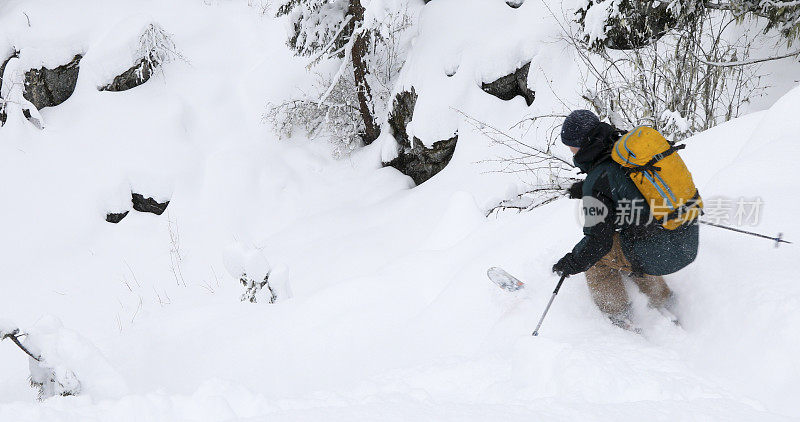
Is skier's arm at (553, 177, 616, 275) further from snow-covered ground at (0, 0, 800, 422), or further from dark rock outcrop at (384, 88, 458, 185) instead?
dark rock outcrop at (384, 88, 458, 185)

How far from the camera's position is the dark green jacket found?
267cm

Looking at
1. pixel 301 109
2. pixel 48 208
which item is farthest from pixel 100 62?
pixel 301 109

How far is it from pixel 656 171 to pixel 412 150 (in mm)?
8662

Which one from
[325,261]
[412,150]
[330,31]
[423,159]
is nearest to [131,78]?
[330,31]

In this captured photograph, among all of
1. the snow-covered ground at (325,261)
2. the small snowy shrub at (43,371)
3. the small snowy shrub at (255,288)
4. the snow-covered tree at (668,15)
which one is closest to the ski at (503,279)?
the snow-covered ground at (325,261)

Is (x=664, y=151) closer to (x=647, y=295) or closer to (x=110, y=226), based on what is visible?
(x=647, y=295)

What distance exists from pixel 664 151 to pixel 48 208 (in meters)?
12.3

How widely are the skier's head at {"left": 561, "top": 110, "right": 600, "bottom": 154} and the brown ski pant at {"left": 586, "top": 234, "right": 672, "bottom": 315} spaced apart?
781 millimetres

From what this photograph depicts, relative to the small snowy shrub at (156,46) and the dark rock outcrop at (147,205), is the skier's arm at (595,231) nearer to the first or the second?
the dark rock outcrop at (147,205)

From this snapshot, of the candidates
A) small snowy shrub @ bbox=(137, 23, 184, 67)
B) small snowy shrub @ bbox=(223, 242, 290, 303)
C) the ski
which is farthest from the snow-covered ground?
small snowy shrub @ bbox=(137, 23, 184, 67)

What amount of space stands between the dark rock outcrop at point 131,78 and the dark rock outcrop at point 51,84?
2.74 ft

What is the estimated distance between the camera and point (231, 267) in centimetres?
504

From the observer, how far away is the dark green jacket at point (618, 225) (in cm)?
267

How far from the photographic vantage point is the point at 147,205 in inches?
432
